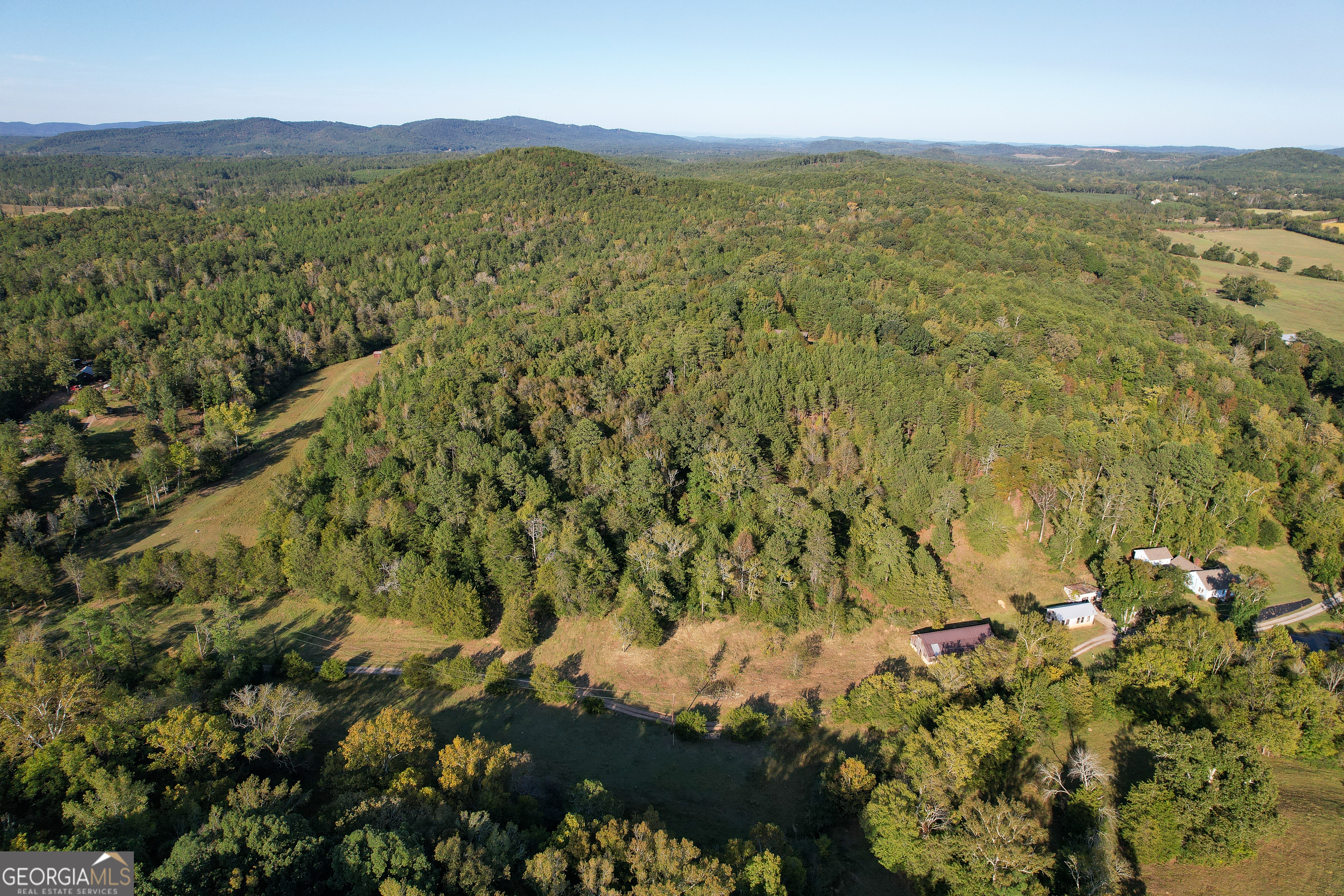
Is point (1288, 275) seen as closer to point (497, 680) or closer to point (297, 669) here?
point (497, 680)

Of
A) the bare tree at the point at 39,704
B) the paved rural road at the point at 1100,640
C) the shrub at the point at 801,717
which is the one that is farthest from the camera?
the paved rural road at the point at 1100,640

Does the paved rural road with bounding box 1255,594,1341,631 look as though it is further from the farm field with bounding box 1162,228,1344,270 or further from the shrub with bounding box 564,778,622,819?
the farm field with bounding box 1162,228,1344,270

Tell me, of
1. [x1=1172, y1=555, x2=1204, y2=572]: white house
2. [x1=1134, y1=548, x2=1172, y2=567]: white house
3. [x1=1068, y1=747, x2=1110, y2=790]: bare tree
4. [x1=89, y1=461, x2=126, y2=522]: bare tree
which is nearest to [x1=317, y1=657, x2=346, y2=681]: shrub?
[x1=89, y1=461, x2=126, y2=522]: bare tree

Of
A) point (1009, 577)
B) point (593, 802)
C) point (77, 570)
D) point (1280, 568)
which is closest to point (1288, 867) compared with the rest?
point (1009, 577)

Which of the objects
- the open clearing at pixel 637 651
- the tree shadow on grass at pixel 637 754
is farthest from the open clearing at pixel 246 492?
the tree shadow on grass at pixel 637 754

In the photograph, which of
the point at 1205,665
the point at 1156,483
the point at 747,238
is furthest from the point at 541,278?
the point at 1205,665

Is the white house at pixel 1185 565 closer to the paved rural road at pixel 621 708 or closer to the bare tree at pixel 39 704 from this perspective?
the paved rural road at pixel 621 708
